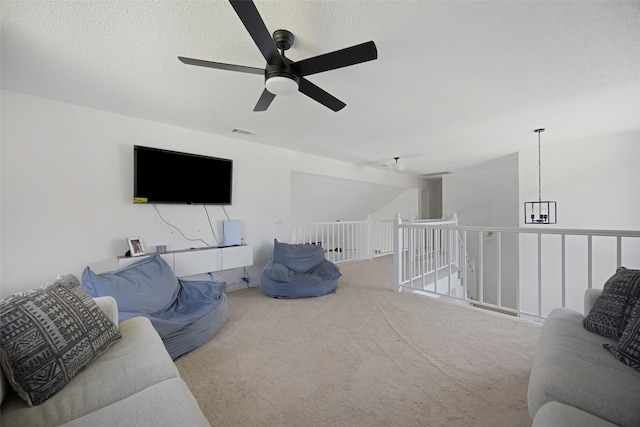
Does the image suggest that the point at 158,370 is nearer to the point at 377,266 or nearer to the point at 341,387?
the point at 341,387

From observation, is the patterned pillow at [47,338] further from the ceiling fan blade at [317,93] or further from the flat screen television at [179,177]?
the flat screen television at [179,177]

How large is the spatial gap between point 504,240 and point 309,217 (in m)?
4.17

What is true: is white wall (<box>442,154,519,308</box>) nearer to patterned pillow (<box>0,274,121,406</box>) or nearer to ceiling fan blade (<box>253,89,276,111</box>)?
ceiling fan blade (<box>253,89,276,111</box>)

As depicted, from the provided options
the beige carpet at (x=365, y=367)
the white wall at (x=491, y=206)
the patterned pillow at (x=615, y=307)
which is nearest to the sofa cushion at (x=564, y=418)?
the beige carpet at (x=365, y=367)

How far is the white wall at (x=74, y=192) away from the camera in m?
2.35

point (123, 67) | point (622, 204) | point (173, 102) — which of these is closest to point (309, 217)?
point (173, 102)

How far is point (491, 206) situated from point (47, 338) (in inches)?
281

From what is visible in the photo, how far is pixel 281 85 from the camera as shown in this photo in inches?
63.1

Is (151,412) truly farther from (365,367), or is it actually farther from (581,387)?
(581,387)

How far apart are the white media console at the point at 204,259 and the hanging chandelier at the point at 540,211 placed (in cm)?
455

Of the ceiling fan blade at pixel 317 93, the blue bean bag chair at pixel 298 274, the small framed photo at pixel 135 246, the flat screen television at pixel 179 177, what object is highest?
the ceiling fan blade at pixel 317 93

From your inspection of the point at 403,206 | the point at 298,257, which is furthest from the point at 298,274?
the point at 403,206

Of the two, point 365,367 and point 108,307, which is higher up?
point 108,307

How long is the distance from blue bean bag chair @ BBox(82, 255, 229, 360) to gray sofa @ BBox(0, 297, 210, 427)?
725 millimetres
